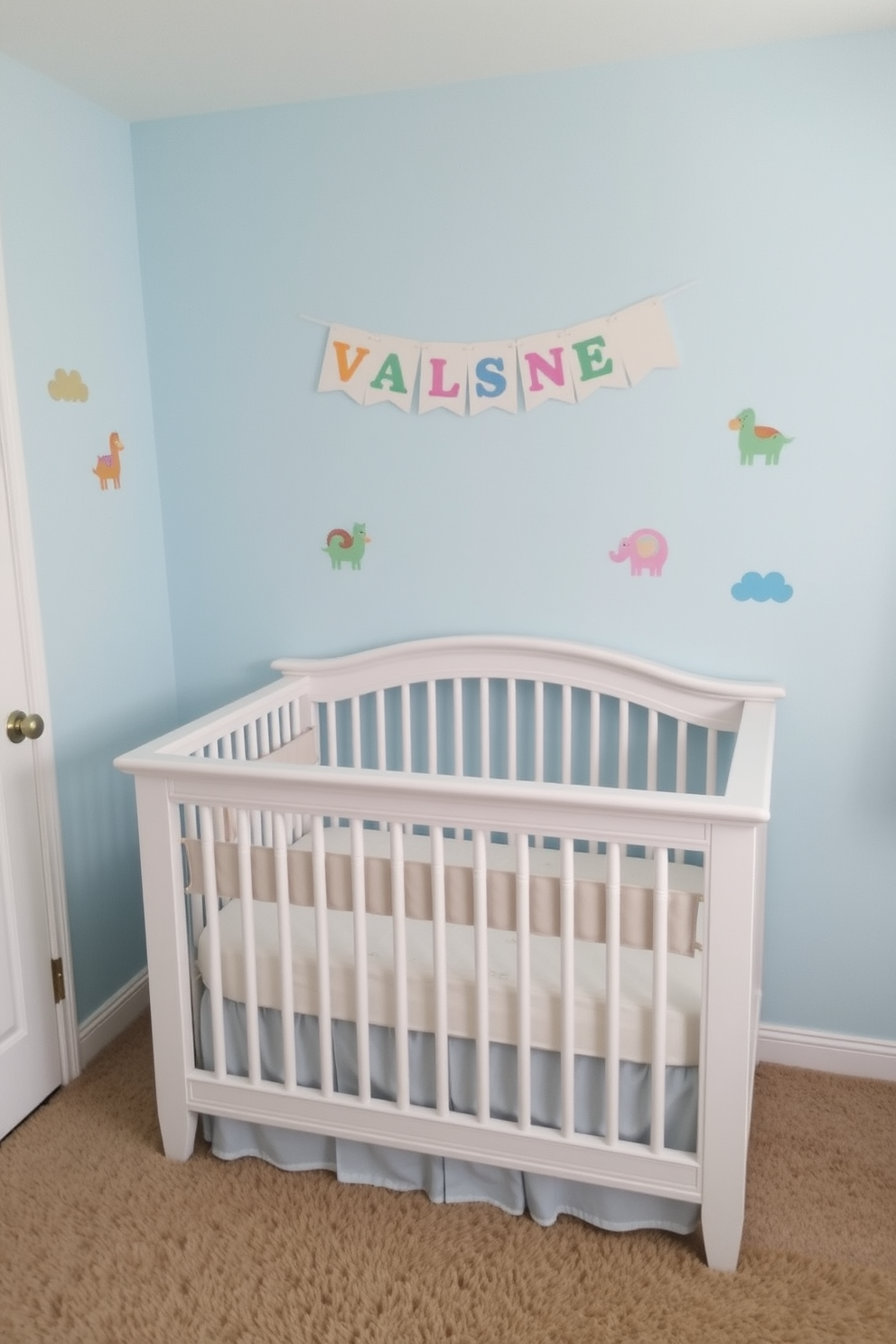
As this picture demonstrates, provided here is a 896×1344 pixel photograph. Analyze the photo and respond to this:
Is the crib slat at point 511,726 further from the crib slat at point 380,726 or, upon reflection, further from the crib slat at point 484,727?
the crib slat at point 380,726

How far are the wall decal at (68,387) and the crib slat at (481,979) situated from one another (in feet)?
4.37

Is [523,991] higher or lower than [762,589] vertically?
lower

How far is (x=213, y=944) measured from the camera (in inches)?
75.3

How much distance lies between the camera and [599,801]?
1646 millimetres

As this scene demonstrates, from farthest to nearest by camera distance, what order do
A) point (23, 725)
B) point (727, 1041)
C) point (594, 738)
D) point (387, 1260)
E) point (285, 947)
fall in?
1. point (594, 738)
2. point (23, 725)
3. point (285, 947)
4. point (387, 1260)
5. point (727, 1041)

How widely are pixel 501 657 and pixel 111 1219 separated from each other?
136 centimetres

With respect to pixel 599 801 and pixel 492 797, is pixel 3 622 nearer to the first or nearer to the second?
pixel 492 797

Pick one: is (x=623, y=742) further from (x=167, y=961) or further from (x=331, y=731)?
(x=167, y=961)

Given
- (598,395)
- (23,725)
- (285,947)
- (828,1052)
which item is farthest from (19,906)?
(828,1052)

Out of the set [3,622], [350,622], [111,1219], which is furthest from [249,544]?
[111,1219]

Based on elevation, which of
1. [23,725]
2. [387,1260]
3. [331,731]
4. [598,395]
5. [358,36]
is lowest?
[387,1260]

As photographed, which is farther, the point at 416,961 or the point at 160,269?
the point at 160,269

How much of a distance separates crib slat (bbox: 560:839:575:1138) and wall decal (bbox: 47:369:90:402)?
1.45m

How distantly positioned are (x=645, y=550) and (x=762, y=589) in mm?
266
